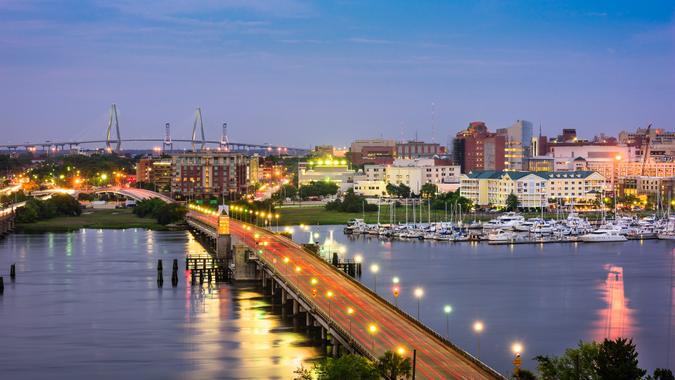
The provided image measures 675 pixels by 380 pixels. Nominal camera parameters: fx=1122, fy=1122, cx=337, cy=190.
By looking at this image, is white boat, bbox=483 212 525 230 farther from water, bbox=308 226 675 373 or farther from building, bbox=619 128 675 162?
building, bbox=619 128 675 162

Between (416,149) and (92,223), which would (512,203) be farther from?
(416,149)

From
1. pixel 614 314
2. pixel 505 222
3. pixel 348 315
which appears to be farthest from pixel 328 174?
pixel 348 315

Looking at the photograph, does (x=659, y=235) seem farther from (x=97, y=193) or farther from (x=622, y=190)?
(x=97, y=193)

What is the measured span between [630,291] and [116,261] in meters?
16.3

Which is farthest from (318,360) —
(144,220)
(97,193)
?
(97,193)

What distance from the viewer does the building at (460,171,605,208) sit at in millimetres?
62969

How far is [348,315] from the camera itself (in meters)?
20.1

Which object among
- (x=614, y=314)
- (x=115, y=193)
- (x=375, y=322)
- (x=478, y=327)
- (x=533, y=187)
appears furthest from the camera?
(x=115, y=193)

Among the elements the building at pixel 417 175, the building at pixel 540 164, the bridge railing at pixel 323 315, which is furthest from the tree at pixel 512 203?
the bridge railing at pixel 323 315

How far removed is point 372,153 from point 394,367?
108 metres

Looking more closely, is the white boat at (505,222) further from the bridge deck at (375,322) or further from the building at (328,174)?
the building at (328,174)

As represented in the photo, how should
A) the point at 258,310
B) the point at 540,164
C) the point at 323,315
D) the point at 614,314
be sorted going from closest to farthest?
the point at 323,315 → the point at 614,314 → the point at 258,310 → the point at 540,164

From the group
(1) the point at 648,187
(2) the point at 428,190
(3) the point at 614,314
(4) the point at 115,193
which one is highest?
(1) the point at 648,187

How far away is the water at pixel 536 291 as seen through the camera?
2184 cm
